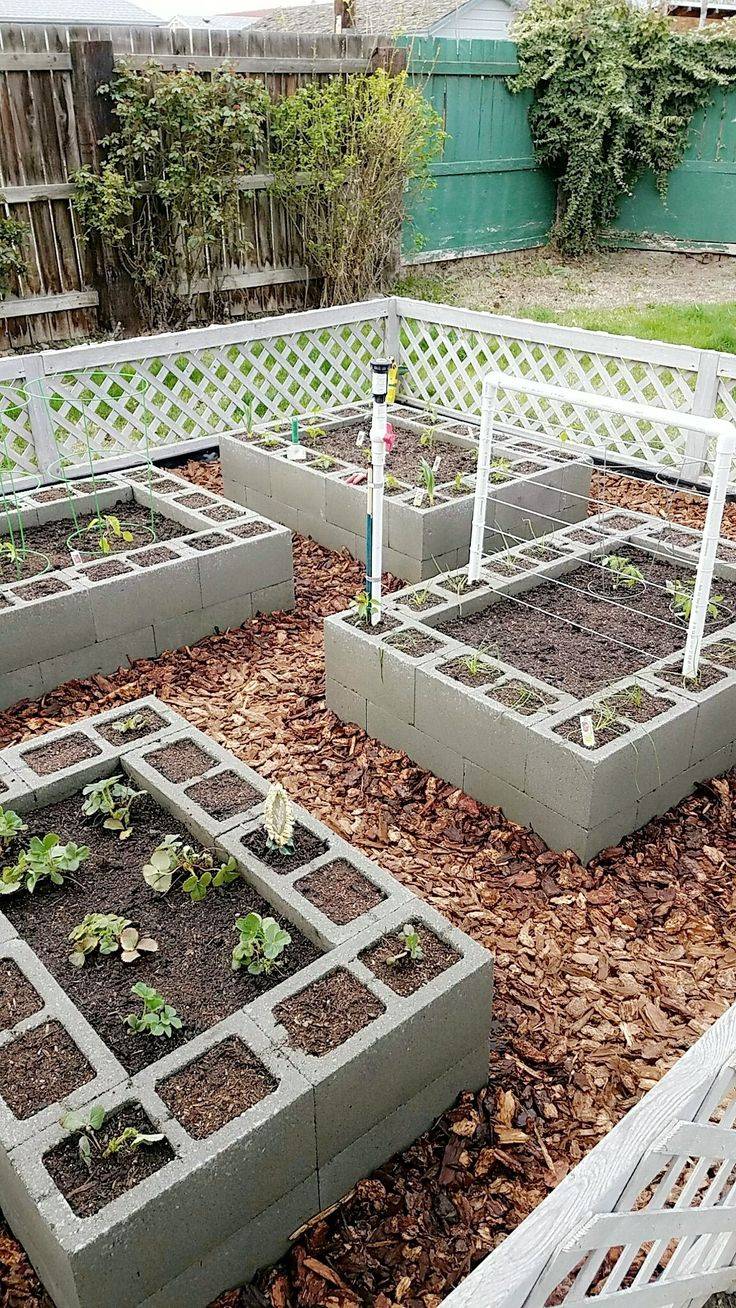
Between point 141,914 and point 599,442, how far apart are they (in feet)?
16.1

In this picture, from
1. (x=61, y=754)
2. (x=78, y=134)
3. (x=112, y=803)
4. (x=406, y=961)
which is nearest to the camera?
(x=406, y=961)

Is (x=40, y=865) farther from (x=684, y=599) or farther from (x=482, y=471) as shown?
(x=684, y=599)

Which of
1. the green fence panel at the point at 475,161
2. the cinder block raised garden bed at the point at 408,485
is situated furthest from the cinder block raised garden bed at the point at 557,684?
the green fence panel at the point at 475,161

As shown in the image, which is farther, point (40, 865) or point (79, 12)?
point (79, 12)

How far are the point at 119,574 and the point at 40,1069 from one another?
8.31 feet

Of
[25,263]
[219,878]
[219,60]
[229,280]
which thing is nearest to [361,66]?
[219,60]

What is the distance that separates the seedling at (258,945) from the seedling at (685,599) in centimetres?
225

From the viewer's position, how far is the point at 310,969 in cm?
221

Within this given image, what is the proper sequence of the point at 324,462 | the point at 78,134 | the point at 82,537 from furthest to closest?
the point at 78,134 → the point at 324,462 → the point at 82,537

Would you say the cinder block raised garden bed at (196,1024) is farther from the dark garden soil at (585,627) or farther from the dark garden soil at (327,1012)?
the dark garden soil at (585,627)

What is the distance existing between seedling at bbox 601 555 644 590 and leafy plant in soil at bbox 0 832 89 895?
2.55 m

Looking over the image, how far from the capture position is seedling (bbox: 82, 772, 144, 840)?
8.93 feet

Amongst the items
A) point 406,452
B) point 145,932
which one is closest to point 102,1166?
point 145,932

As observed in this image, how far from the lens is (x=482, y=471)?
3.92m
